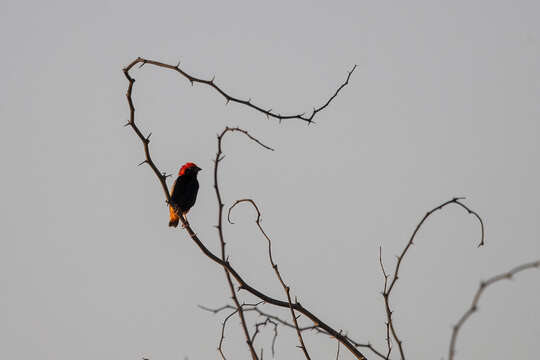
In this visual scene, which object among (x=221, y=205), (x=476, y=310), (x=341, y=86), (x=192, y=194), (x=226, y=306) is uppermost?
(x=192, y=194)

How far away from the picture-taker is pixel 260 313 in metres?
2.88

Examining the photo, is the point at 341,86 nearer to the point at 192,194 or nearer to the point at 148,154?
the point at 148,154

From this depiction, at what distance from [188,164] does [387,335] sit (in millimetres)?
6335

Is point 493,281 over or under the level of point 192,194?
under

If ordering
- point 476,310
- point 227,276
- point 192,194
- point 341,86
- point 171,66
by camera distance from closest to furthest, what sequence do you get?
point 476,310 → point 227,276 → point 171,66 → point 341,86 → point 192,194

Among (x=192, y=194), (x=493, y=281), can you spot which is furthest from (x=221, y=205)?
(x=192, y=194)

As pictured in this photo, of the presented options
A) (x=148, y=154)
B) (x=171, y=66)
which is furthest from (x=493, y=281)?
(x=148, y=154)

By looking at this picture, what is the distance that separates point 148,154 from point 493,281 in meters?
1.95

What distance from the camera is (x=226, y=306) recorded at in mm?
2695

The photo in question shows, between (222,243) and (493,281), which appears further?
(222,243)

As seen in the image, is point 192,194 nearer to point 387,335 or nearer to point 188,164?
point 188,164

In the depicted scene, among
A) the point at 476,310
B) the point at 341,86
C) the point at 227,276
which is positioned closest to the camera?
the point at 476,310

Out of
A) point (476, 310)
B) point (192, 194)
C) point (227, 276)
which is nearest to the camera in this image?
point (476, 310)

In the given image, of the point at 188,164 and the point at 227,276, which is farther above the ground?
the point at 188,164
